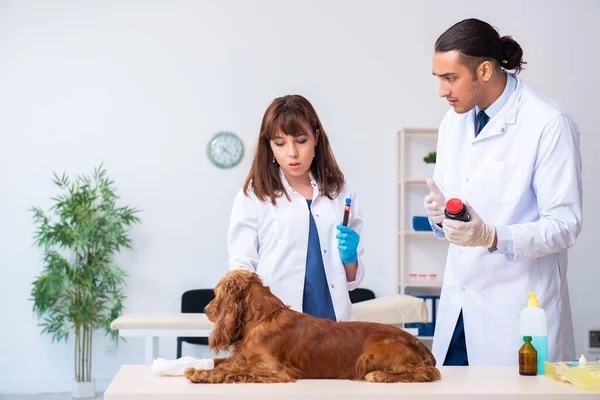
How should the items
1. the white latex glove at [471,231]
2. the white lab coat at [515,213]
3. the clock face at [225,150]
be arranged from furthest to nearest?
1. the clock face at [225,150]
2. the white lab coat at [515,213]
3. the white latex glove at [471,231]

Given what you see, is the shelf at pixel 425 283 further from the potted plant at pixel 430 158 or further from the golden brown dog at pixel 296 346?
the golden brown dog at pixel 296 346

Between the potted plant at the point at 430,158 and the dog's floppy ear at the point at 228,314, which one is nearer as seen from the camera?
the dog's floppy ear at the point at 228,314

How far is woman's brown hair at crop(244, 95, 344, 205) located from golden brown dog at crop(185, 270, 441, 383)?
1.76 feet

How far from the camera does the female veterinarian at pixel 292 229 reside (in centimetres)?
218

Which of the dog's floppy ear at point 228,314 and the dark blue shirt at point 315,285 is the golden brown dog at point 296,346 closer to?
the dog's floppy ear at point 228,314

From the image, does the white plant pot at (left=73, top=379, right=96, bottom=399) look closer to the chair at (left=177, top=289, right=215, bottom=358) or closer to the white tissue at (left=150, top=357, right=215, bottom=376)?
the chair at (left=177, top=289, right=215, bottom=358)

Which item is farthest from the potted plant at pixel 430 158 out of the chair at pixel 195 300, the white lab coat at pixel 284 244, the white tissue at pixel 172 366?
the white tissue at pixel 172 366

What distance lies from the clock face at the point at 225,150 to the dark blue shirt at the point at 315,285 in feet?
11.8

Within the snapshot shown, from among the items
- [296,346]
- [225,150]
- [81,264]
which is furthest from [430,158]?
[296,346]

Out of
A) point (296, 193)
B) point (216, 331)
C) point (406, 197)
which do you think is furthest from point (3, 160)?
point (216, 331)

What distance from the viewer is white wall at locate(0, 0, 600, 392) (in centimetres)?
568

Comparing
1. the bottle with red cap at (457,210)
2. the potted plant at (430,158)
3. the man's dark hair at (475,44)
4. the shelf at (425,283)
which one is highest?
the man's dark hair at (475,44)

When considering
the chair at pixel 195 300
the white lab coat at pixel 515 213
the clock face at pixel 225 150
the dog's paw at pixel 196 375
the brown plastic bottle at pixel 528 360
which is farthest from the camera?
the clock face at pixel 225 150

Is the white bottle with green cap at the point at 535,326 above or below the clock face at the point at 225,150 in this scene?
below
